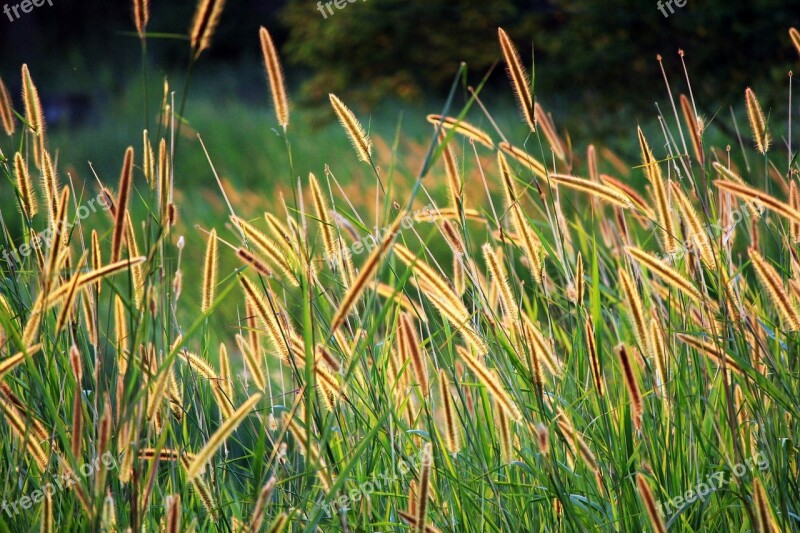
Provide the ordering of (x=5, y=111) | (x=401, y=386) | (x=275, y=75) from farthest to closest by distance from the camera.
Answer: (x=401, y=386), (x=5, y=111), (x=275, y=75)

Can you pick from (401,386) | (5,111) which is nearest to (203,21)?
(5,111)

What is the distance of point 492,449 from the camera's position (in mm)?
1737

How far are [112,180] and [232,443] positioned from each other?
6050mm

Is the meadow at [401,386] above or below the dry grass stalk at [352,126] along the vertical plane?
below

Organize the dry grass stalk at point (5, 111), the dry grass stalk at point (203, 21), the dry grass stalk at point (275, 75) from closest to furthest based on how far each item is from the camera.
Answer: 1. the dry grass stalk at point (203, 21)
2. the dry grass stalk at point (275, 75)
3. the dry grass stalk at point (5, 111)

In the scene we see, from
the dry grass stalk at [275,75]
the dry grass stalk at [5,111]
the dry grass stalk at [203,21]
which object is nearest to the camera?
the dry grass stalk at [203,21]

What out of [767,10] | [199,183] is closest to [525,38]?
[767,10]

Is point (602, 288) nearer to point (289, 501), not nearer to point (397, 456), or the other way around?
point (397, 456)

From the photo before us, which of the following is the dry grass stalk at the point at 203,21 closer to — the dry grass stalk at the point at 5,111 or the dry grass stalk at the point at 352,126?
the dry grass stalk at the point at 352,126

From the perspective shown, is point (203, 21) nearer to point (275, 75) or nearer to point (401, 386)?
point (275, 75)

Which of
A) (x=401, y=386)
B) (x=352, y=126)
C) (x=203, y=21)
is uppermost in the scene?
(x=203, y=21)

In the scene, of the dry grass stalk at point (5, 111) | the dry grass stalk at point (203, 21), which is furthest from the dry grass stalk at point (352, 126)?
the dry grass stalk at point (5, 111)

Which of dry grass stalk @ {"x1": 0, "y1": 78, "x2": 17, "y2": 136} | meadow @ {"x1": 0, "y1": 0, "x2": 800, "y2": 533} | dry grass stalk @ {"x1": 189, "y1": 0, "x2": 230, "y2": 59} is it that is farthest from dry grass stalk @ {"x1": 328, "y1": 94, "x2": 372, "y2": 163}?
dry grass stalk @ {"x1": 0, "y1": 78, "x2": 17, "y2": 136}

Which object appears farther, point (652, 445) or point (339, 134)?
point (339, 134)
